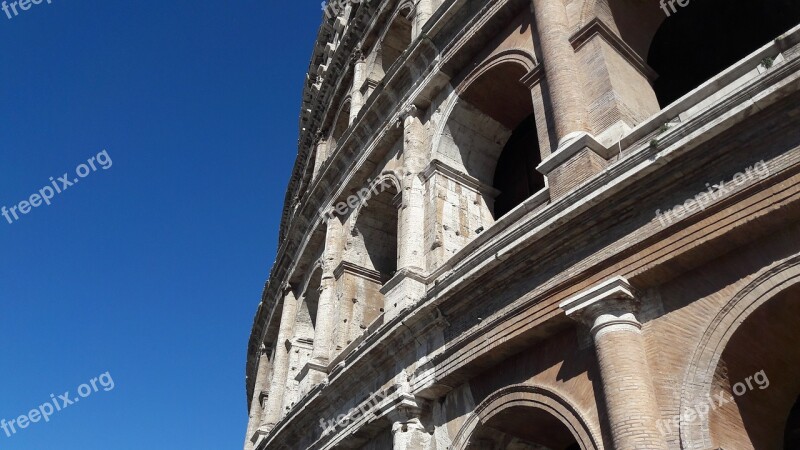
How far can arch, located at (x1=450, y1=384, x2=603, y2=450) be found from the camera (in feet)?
18.7

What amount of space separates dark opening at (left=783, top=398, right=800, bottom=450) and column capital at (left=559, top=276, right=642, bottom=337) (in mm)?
1577

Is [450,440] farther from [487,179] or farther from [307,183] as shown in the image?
[307,183]

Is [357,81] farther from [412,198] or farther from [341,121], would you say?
[412,198]

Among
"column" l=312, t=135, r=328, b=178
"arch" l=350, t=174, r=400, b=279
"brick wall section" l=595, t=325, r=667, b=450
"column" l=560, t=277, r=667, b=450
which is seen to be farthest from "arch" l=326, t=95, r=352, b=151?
"brick wall section" l=595, t=325, r=667, b=450

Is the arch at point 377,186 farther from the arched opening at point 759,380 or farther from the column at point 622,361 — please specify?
the arched opening at point 759,380

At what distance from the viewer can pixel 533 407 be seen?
6.46 m

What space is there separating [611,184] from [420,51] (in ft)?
19.7

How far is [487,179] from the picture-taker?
400 inches

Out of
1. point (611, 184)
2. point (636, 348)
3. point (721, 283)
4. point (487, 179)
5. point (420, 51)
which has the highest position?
point (420, 51)

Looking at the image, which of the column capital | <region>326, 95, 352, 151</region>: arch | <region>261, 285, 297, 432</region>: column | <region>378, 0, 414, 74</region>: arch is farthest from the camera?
<region>326, 95, 352, 151</region>: arch

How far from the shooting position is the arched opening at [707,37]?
9.23 m

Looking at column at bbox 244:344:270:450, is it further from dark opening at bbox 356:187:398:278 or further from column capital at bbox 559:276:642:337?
column capital at bbox 559:276:642:337

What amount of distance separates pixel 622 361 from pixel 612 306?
0.54m

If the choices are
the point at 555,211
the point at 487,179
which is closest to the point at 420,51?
the point at 487,179
